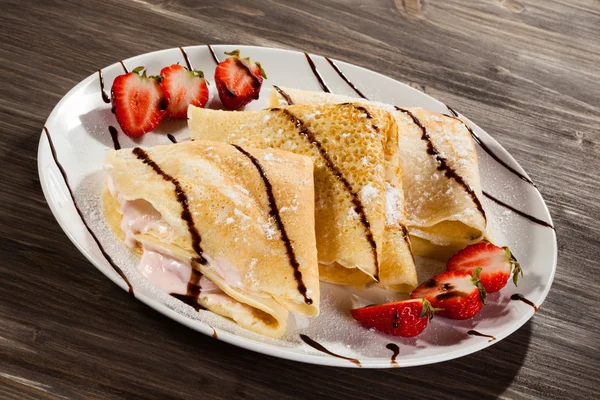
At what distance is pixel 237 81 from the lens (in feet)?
7.52

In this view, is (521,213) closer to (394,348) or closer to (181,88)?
(394,348)

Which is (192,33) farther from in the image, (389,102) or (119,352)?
(119,352)

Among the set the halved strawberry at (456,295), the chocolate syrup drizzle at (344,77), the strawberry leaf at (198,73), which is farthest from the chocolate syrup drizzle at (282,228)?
the chocolate syrup drizzle at (344,77)

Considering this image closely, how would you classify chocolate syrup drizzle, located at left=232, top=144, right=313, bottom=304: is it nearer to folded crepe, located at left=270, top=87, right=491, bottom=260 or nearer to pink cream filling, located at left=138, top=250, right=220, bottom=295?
pink cream filling, located at left=138, top=250, right=220, bottom=295

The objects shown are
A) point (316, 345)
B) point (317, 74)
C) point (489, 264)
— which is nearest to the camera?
point (316, 345)

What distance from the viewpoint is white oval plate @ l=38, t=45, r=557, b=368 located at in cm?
156

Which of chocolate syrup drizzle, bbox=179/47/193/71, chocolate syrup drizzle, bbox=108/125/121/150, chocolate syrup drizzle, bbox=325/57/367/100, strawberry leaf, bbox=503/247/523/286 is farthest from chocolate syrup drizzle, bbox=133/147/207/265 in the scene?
chocolate syrup drizzle, bbox=325/57/367/100

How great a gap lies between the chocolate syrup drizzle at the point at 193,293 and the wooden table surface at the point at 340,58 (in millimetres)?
75

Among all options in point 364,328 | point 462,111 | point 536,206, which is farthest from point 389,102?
point 364,328

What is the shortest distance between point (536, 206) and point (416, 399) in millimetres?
893

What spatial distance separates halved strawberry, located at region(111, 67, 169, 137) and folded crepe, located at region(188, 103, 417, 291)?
117 millimetres

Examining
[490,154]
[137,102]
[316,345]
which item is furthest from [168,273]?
[490,154]

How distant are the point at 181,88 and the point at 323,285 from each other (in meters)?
0.88

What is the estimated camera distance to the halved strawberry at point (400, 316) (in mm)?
1638
